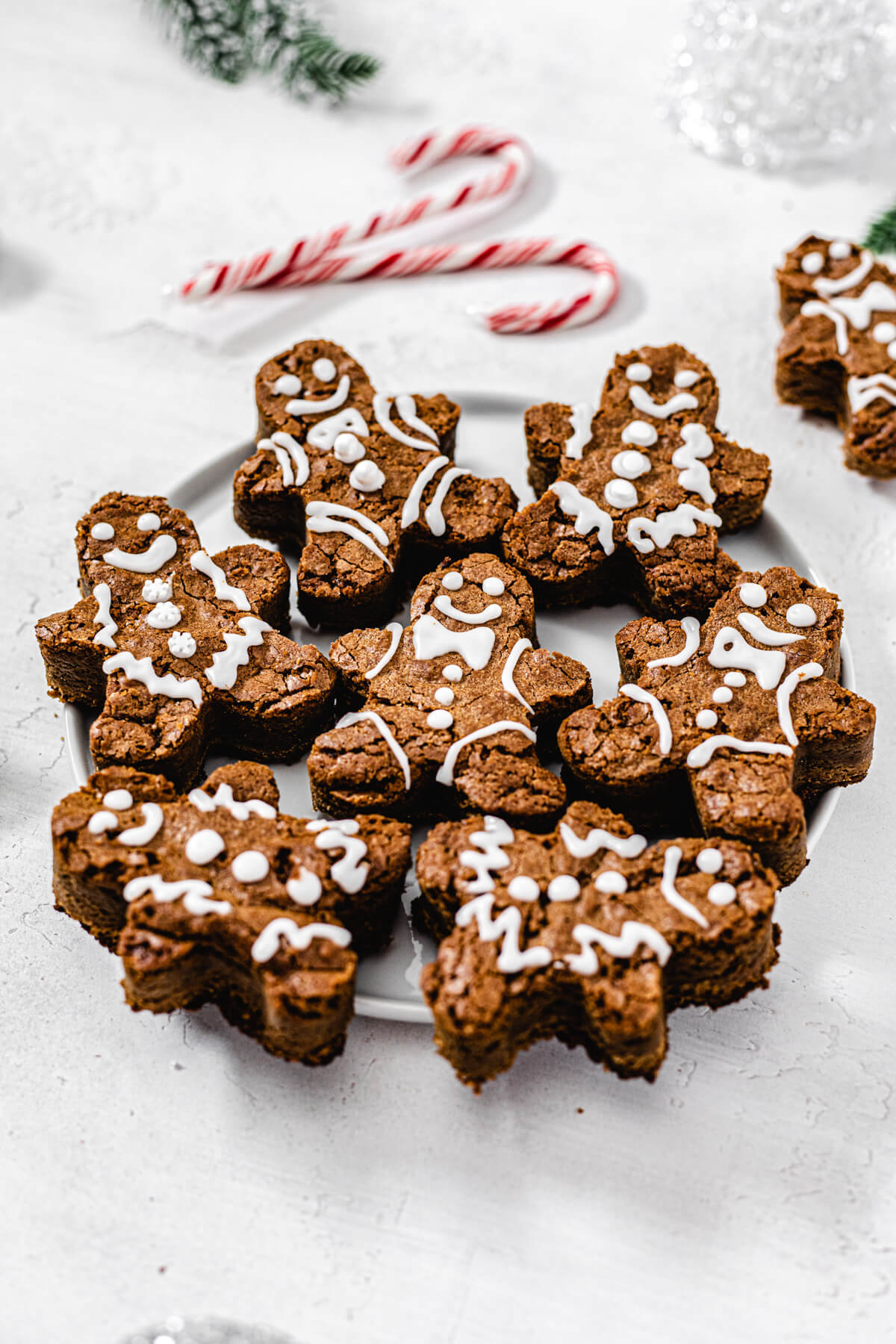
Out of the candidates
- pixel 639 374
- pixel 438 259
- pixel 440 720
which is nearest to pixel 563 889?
pixel 440 720

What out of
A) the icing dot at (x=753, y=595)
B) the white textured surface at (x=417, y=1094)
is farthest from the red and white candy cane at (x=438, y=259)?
the icing dot at (x=753, y=595)

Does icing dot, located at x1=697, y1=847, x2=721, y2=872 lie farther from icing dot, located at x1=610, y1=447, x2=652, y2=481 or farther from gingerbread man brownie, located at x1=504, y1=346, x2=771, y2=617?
icing dot, located at x1=610, y1=447, x2=652, y2=481

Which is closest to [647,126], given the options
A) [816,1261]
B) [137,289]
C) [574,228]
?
[574,228]

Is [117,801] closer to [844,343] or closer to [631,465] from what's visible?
[631,465]

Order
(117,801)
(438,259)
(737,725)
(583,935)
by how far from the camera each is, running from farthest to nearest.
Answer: (438,259)
(737,725)
(117,801)
(583,935)

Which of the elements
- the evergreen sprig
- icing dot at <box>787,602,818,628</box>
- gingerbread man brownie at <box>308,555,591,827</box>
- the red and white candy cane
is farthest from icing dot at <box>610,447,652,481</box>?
the evergreen sprig

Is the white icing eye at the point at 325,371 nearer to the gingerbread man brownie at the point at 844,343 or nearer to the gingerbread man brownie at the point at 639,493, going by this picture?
the gingerbread man brownie at the point at 639,493

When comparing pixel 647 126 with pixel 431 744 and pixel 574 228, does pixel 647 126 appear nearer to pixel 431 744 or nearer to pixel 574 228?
pixel 574 228

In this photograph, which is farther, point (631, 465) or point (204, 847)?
point (631, 465)
